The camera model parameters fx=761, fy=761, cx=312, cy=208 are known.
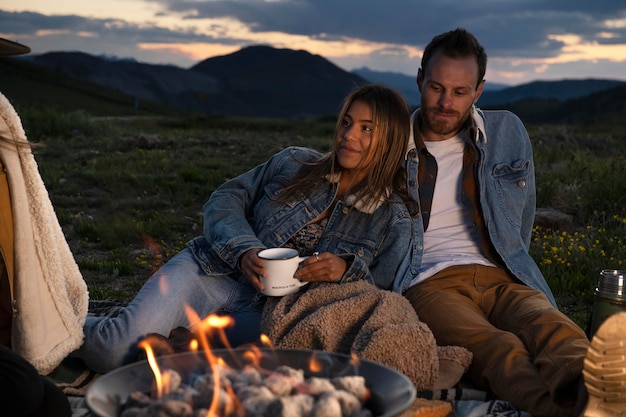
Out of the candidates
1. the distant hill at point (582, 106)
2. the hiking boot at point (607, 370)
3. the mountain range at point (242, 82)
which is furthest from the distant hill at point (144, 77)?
the hiking boot at point (607, 370)

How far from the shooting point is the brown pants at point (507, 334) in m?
3.37

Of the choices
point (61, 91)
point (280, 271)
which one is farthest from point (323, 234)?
point (61, 91)

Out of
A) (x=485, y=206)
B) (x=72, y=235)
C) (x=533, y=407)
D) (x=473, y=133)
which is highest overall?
(x=473, y=133)

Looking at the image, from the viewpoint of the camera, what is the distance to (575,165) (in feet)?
31.9

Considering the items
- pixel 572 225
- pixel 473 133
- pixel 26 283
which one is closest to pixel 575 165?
pixel 572 225

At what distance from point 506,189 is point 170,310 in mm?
2179

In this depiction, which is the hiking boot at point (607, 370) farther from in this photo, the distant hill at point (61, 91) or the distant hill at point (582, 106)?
the distant hill at point (582, 106)

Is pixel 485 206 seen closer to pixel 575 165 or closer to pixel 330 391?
pixel 330 391

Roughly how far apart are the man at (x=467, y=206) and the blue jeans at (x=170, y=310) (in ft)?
3.14

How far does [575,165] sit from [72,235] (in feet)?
20.3

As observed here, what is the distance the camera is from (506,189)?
Result: 4734mm

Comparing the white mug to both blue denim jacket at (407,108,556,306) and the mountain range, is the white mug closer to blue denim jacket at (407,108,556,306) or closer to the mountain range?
blue denim jacket at (407,108,556,306)

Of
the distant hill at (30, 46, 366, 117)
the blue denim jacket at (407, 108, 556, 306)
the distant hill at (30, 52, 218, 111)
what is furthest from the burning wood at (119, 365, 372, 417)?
the distant hill at (30, 52, 218, 111)

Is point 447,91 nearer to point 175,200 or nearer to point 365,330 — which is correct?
point 365,330
